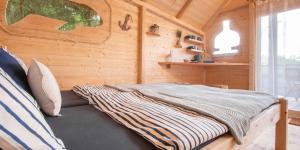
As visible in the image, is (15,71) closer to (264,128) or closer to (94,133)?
(94,133)

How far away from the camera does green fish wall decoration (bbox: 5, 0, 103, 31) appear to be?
1.98 meters

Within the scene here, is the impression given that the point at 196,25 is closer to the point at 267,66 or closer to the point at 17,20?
the point at 267,66

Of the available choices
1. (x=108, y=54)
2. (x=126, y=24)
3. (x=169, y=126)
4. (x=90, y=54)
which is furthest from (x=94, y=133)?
(x=126, y=24)

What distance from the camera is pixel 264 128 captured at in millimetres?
1294

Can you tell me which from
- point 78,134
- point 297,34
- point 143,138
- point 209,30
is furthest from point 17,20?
point 297,34

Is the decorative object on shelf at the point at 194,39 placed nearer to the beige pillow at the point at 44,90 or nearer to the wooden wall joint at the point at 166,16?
the wooden wall joint at the point at 166,16

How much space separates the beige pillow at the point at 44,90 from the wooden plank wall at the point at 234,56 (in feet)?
12.8

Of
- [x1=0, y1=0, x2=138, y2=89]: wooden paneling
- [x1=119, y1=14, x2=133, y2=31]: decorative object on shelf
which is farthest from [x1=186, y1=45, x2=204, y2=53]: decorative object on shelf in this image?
[x1=119, y1=14, x2=133, y2=31]: decorative object on shelf

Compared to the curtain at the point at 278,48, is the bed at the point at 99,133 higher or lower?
lower

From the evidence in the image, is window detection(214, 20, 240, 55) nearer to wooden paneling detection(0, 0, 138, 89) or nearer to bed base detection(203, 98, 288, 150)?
wooden paneling detection(0, 0, 138, 89)

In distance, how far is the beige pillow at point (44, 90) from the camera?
894 mm

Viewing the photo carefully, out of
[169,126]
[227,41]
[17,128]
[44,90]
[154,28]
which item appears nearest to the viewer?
[17,128]

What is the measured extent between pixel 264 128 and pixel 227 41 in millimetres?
3301

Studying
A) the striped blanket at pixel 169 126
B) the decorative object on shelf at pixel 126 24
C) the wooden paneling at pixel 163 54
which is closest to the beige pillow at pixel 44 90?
the striped blanket at pixel 169 126
